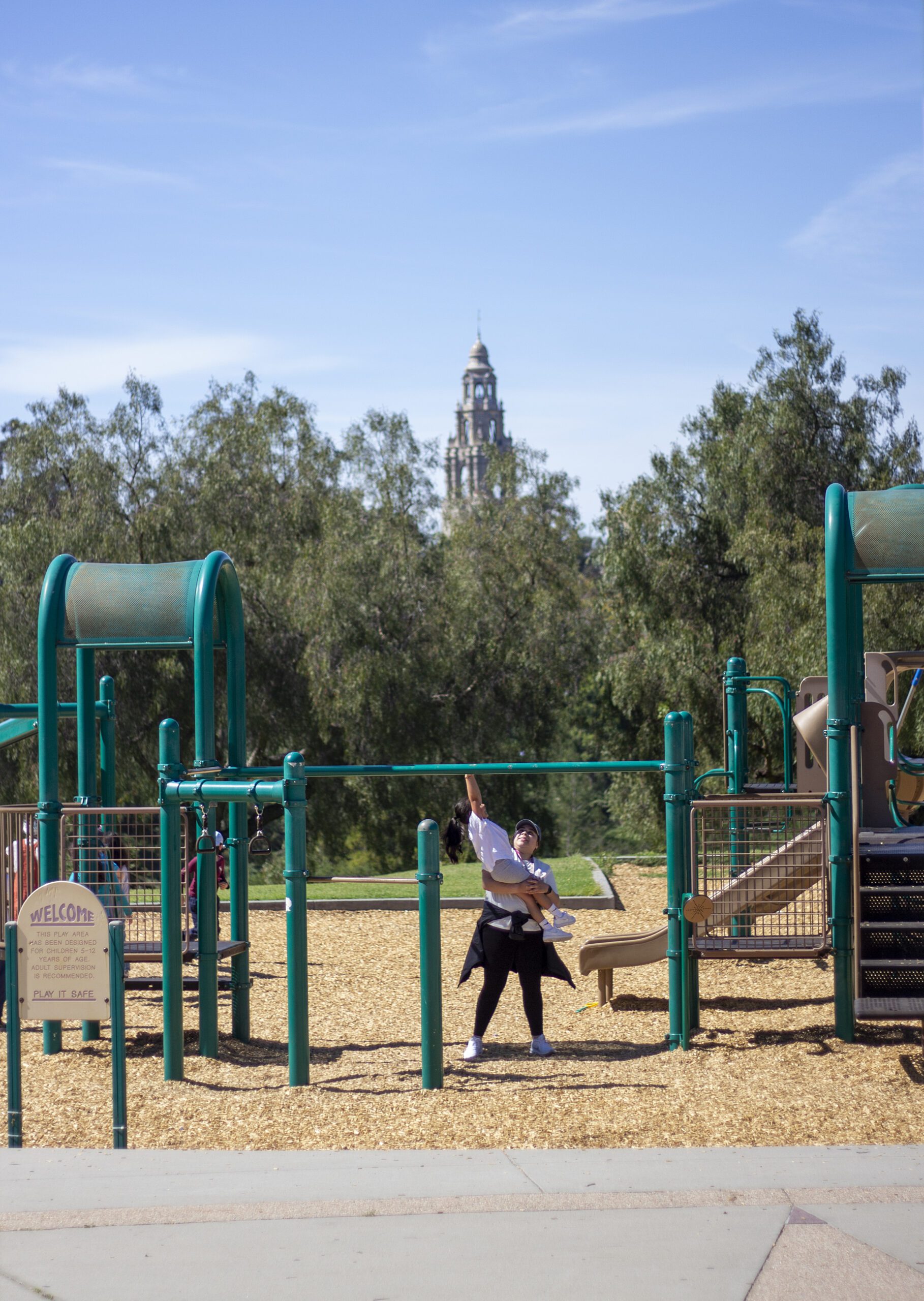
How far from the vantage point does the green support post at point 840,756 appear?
6.72m

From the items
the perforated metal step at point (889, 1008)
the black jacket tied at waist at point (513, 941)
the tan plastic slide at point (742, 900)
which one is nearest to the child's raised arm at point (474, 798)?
the black jacket tied at waist at point (513, 941)

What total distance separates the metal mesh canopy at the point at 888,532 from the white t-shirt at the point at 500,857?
246 cm

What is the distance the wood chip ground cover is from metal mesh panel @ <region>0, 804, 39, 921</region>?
82 centimetres

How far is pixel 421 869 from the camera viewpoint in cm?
595

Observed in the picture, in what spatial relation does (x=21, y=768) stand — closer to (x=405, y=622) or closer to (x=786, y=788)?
(x=405, y=622)

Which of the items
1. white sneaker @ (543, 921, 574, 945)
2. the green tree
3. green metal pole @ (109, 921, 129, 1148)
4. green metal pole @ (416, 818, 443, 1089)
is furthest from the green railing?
the green tree

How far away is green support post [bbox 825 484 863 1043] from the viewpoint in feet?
22.0

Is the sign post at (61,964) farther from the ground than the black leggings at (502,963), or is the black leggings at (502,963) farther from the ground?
the sign post at (61,964)

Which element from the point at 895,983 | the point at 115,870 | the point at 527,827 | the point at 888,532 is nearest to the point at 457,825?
the point at 527,827

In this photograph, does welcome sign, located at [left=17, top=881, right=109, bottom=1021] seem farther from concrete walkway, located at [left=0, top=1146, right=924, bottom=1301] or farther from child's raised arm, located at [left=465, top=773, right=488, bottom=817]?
child's raised arm, located at [left=465, top=773, right=488, bottom=817]

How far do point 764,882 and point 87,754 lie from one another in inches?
178

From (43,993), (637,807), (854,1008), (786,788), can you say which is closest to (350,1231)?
(43,993)

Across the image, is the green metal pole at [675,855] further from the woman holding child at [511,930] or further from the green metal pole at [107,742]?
the green metal pole at [107,742]

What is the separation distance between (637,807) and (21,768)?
13267 millimetres
